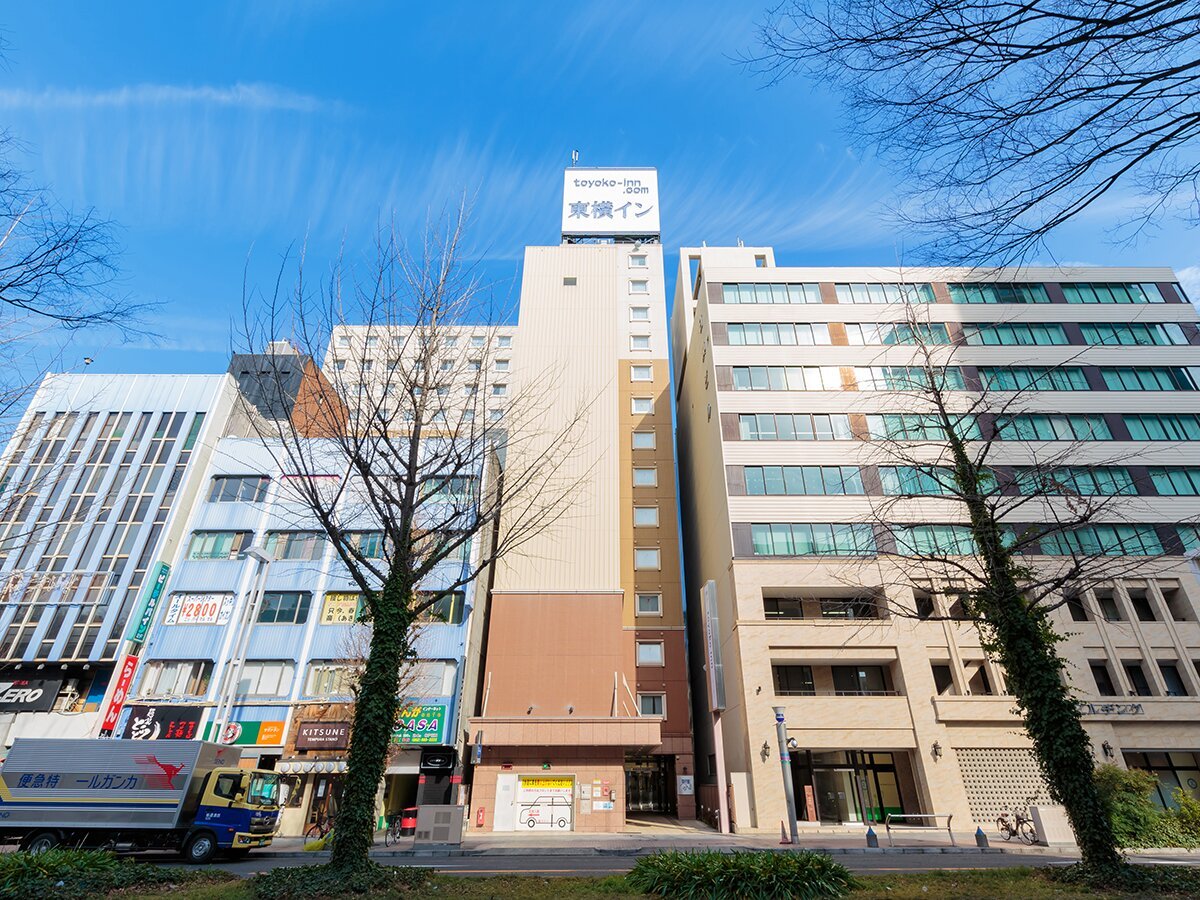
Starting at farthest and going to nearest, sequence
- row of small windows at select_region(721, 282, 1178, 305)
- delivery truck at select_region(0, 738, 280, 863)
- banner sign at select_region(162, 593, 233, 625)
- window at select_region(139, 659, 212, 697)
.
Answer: row of small windows at select_region(721, 282, 1178, 305) → banner sign at select_region(162, 593, 233, 625) → window at select_region(139, 659, 212, 697) → delivery truck at select_region(0, 738, 280, 863)

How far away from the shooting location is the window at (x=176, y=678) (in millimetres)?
29359

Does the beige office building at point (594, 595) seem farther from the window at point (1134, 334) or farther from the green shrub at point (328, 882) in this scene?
the window at point (1134, 334)

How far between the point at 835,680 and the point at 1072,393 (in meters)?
20.5

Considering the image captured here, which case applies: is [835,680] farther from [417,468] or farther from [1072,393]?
[417,468]

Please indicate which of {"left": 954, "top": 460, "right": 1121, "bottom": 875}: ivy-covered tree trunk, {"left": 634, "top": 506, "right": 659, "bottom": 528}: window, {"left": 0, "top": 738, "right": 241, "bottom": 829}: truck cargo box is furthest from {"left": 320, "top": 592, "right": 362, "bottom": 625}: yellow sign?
{"left": 954, "top": 460, "right": 1121, "bottom": 875}: ivy-covered tree trunk

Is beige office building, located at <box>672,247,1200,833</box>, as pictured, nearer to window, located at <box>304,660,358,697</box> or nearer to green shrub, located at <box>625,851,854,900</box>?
green shrub, located at <box>625,851,854,900</box>

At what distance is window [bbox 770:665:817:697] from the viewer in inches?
1088

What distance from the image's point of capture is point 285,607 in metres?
31.3

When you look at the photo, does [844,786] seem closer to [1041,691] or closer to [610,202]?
[1041,691]

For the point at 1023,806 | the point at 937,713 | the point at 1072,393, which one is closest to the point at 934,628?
the point at 937,713

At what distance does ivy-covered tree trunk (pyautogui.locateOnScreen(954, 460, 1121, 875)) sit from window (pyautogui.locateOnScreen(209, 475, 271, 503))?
35.6 meters

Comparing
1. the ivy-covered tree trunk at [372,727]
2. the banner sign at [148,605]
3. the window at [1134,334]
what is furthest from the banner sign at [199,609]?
the window at [1134,334]

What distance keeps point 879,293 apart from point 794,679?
885 inches

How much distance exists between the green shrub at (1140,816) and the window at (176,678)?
37083 millimetres
